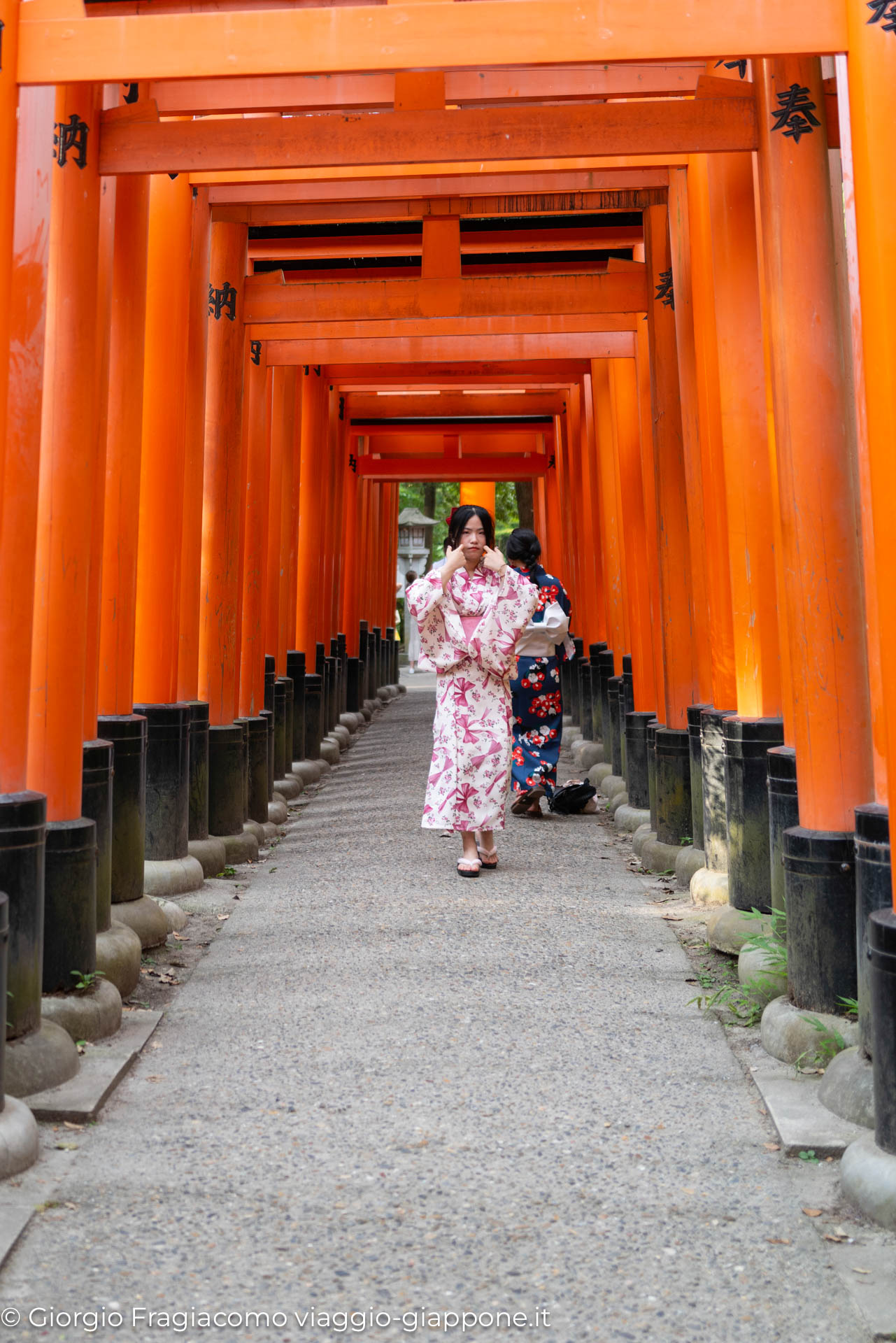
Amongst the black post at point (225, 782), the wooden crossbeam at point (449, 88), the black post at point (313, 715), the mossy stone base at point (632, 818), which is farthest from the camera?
the black post at point (313, 715)

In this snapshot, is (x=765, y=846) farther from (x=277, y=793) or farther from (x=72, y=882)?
(x=277, y=793)

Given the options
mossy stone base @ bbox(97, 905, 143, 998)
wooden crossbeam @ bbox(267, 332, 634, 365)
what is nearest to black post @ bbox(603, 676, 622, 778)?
wooden crossbeam @ bbox(267, 332, 634, 365)

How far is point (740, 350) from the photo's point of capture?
473 centimetres

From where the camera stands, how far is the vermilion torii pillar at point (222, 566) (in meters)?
6.86

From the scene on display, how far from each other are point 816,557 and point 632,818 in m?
4.18

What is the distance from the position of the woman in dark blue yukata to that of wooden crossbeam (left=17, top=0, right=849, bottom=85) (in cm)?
489

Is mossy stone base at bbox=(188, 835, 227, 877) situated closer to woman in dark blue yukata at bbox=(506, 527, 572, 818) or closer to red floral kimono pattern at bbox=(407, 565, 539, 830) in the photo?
red floral kimono pattern at bbox=(407, 565, 539, 830)

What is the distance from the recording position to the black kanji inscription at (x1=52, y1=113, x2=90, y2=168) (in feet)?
13.4

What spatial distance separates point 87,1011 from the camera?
3.64 m

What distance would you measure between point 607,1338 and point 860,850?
1.43 metres

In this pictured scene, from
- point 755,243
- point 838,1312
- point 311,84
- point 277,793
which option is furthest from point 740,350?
point 277,793

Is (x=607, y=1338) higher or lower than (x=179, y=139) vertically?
lower

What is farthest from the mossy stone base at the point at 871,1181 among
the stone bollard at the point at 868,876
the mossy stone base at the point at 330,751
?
the mossy stone base at the point at 330,751

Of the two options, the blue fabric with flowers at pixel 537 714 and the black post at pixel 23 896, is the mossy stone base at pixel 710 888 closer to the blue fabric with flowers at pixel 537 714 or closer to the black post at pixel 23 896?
the blue fabric with flowers at pixel 537 714
